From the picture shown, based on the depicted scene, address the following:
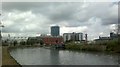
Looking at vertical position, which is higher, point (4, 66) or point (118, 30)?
point (118, 30)

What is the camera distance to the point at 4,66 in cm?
2986

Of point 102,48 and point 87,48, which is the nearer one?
point 102,48

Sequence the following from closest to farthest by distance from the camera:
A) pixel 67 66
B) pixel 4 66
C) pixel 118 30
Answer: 1. pixel 4 66
2. pixel 67 66
3. pixel 118 30

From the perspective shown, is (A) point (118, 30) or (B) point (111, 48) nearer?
(A) point (118, 30)

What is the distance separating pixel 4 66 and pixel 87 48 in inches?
3656

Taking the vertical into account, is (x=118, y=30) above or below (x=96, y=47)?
above

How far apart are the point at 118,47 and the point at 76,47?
52438 mm

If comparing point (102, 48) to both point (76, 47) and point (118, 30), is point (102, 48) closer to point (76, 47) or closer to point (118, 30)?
point (118, 30)

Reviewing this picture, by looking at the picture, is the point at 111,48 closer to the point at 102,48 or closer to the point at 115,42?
the point at 115,42

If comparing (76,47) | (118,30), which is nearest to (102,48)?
(118,30)

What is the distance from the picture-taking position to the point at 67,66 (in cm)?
3984

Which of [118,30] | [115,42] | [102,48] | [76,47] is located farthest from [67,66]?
[76,47]

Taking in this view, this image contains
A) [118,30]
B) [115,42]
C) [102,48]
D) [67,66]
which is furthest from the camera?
[102,48]

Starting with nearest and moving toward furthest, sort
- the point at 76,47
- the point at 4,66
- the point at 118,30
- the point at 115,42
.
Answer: the point at 4,66
the point at 118,30
the point at 115,42
the point at 76,47
